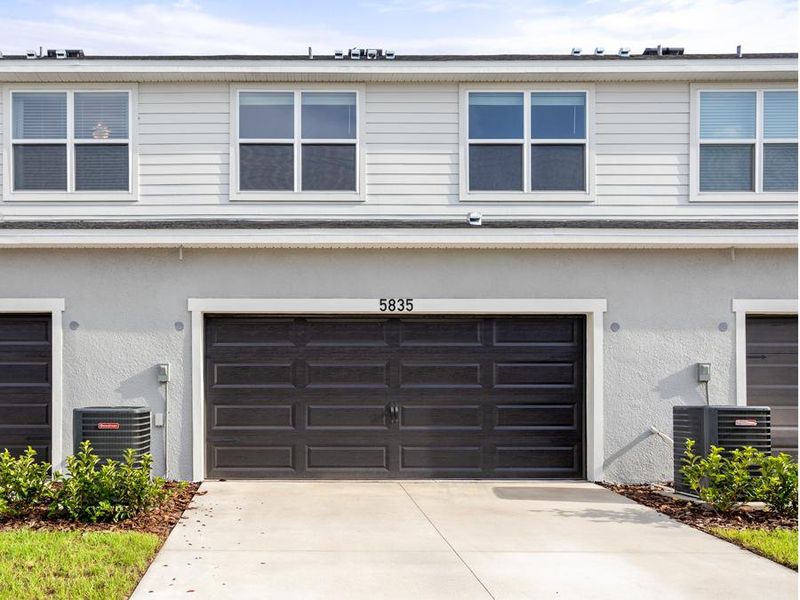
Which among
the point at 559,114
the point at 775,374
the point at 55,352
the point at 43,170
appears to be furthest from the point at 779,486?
the point at 43,170

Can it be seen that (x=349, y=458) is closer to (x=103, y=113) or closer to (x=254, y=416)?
(x=254, y=416)

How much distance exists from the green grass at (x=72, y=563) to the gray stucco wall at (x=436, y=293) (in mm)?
3235

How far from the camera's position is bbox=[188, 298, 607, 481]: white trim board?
35.7ft

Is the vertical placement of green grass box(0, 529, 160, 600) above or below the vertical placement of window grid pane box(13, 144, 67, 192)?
below

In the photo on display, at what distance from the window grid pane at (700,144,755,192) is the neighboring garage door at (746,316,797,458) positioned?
176 cm

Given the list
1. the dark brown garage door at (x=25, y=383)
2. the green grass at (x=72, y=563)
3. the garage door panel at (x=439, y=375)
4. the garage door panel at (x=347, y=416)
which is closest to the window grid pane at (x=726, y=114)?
the garage door panel at (x=439, y=375)

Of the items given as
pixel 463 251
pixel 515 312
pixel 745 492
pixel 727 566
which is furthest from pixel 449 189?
pixel 727 566

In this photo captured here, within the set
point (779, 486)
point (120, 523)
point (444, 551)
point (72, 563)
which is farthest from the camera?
point (779, 486)

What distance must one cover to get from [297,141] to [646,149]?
453 cm

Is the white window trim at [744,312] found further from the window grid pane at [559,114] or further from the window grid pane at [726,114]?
the window grid pane at [559,114]

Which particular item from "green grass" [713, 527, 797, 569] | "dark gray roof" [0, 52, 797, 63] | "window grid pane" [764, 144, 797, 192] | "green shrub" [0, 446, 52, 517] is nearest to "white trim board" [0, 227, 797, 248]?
"window grid pane" [764, 144, 797, 192]

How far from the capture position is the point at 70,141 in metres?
11.1

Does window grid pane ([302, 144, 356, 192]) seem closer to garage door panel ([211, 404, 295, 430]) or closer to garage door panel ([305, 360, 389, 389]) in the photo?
garage door panel ([305, 360, 389, 389])

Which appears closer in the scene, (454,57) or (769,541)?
(769,541)
